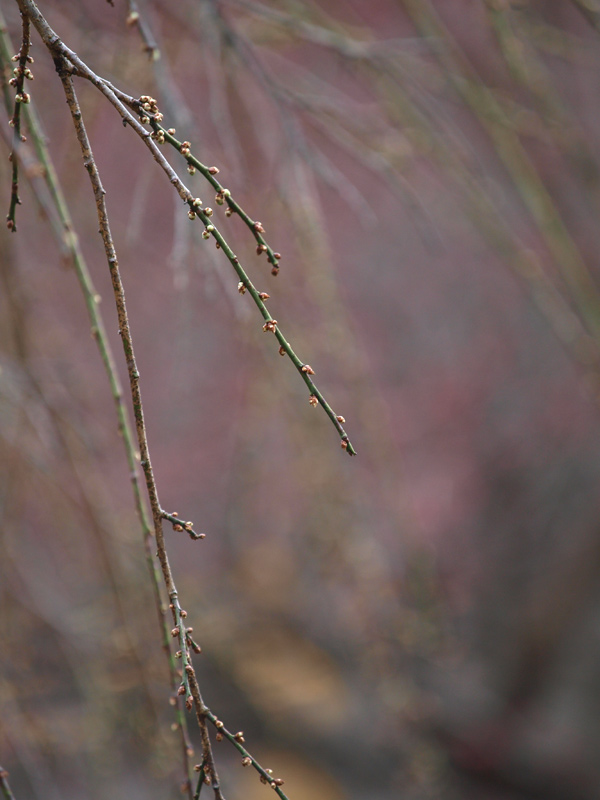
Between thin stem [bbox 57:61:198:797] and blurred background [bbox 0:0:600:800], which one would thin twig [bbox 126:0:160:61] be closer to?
blurred background [bbox 0:0:600:800]

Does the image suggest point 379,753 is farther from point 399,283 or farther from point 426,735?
point 399,283

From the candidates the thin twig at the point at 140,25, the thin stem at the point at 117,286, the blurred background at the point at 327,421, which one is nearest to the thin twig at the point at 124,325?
the thin stem at the point at 117,286

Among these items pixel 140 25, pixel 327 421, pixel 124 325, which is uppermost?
pixel 327 421

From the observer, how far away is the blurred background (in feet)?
3.90

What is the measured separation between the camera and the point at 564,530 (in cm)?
265

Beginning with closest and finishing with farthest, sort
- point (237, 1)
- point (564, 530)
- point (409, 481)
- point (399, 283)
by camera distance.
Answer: point (237, 1), point (564, 530), point (409, 481), point (399, 283)

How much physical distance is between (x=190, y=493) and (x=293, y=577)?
1.02m

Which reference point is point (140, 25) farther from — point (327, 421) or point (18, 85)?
point (327, 421)

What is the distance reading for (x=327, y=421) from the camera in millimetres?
2371

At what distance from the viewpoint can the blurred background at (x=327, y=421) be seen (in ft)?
3.90

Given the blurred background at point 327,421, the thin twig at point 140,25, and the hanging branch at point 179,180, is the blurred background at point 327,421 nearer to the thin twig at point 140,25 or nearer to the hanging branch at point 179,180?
the thin twig at point 140,25

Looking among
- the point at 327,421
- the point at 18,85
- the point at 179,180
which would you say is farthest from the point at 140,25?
the point at 327,421

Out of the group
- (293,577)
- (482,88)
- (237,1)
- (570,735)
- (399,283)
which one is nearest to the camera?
(237,1)

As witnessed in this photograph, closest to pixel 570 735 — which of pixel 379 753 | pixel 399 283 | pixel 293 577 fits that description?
pixel 379 753
